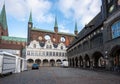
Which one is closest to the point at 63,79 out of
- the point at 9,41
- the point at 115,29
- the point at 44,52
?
the point at 115,29

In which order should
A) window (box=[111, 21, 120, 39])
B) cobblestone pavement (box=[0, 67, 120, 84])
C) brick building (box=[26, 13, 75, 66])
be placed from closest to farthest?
1. cobblestone pavement (box=[0, 67, 120, 84])
2. window (box=[111, 21, 120, 39])
3. brick building (box=[26, 13, 75, 66])

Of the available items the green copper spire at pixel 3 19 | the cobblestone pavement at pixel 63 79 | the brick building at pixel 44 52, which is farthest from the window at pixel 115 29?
the green copper spire at pixel 3 19

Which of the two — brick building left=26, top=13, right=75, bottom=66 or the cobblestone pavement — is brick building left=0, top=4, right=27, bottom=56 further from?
the cobblestone pavement

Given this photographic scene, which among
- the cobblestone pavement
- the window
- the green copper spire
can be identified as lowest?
the cobblestone pavement

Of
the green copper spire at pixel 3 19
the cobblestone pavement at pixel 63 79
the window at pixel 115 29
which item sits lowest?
the cobblestone pavement at pixel 63 79

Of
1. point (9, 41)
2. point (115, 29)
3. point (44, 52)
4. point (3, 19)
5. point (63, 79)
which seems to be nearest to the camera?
point (63, 79)

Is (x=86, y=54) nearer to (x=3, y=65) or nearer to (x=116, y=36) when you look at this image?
(x=116, y=36)

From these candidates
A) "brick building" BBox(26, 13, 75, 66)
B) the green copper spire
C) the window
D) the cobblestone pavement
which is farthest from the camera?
the green copper spire

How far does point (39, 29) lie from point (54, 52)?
20.2 meters

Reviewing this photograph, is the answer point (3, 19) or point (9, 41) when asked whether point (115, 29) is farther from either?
point (3, 19)

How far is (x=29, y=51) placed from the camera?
7000 cm

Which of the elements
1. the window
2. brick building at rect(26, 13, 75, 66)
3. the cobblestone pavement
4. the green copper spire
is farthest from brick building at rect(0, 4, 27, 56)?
the cobblestone pavement

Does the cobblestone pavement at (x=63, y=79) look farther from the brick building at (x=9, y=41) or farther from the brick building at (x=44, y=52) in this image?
the brick building at (x=9, y=41)

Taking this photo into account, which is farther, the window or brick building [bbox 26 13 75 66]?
brick building [bbox 26 13 75 66]
